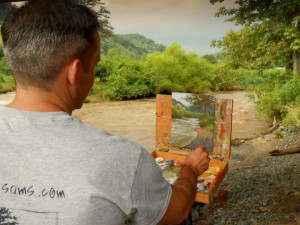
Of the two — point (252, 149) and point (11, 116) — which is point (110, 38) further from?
point (11, 116)

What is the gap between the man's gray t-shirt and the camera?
613 millimetres

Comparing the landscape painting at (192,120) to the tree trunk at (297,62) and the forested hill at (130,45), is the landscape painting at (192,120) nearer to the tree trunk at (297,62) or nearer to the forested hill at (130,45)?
the tree trunk at (297,62)

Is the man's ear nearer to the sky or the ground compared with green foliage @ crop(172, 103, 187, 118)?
nearer to the sky

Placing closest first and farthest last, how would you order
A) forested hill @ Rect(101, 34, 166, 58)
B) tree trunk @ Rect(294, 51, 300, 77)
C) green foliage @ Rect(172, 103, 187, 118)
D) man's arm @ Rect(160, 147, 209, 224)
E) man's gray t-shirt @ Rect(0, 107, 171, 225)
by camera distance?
man's gray t-shirt @ Rect(0, 107, 171, 225)
man's arm @ Rect(160, 147, 209, 224)
green foliage @ Rect(172, 103, 187, 118)
tree trunk @ Rect(294, 51, 300, 77)
forested hill @ Rect(101, 34, 166, 58)

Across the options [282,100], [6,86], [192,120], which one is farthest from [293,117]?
[6,86]

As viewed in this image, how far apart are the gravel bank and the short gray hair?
2525 millimetres

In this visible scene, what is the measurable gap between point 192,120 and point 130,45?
57.0ft

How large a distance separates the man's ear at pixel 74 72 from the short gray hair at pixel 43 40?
11 mm

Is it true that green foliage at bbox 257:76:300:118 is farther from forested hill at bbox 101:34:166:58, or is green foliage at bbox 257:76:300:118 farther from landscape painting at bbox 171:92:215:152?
forested hill at bbox 101:34:166:58

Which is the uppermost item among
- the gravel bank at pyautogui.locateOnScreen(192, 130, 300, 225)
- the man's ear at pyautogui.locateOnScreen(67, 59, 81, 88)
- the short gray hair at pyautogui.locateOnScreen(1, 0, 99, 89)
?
the short gray hair at pyautogui.locateOnScreen(1, 0, 99, 89)

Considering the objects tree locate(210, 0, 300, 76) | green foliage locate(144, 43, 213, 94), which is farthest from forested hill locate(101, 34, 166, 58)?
tree locate(210, 0, 300, 76)

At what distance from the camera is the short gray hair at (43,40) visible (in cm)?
68

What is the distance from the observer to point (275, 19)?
273 inches

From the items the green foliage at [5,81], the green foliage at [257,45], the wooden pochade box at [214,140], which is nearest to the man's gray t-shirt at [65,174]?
the wooden pochade box at [214,140]
